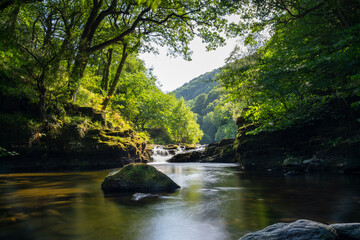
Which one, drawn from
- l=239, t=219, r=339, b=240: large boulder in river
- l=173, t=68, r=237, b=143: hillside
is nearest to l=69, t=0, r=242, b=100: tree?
l=239, t=219, r=339, b=240: large boulder in river

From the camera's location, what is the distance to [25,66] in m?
9.95

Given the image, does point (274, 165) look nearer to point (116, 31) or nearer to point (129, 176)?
point (129, 176)

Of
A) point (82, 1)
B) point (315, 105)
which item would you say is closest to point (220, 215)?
point (315, 105)

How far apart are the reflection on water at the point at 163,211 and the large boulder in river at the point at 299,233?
96 cm

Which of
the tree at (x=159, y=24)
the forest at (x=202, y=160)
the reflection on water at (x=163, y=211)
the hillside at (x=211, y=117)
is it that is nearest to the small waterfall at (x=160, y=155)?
the forest at (x=202, y=160)

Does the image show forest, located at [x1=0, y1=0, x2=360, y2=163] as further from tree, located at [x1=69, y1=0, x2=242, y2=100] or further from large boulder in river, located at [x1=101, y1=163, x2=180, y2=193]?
large boulder in river, located at [x1=101, y1=163, x2=180, y2=193]

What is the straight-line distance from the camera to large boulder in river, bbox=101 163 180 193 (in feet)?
22.7

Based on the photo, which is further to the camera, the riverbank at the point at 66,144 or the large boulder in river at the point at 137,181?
the riverbank at the point at 66,144

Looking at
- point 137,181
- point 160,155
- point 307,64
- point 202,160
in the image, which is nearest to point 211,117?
point 160,155

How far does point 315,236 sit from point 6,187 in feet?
29.7

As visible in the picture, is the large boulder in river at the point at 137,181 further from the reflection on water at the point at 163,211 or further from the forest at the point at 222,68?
the forest at the point at 222,68

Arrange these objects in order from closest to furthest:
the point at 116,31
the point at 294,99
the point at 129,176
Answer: the point at 129,176 → the point at 294,99 → the point at 116,31

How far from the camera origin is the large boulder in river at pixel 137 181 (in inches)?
272

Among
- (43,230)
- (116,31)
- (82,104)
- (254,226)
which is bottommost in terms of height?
(254,226)
